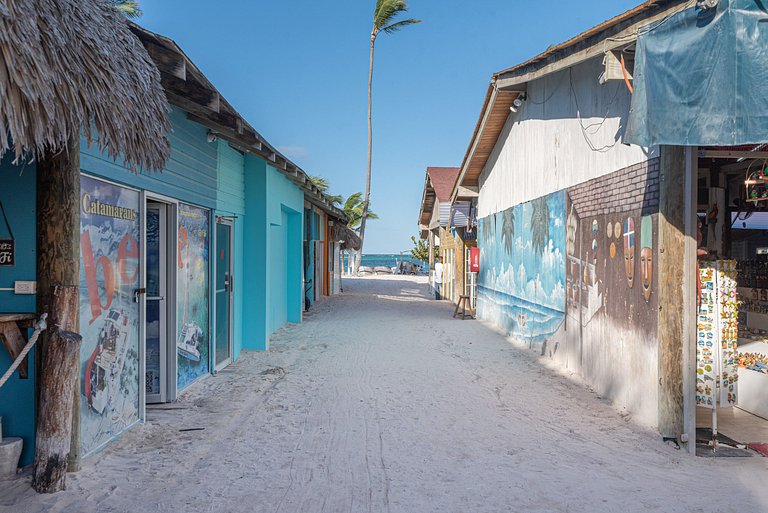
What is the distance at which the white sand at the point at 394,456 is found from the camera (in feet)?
12.6

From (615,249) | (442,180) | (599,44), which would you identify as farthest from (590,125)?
(442,180)

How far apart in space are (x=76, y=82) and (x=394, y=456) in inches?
144

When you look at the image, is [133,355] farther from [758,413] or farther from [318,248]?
[318,248]

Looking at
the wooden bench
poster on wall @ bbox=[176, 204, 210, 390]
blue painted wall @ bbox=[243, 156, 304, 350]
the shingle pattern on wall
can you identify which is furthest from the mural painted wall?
the wooden bench

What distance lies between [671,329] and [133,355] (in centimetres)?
503

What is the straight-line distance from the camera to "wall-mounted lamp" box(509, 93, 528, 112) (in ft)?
35.8

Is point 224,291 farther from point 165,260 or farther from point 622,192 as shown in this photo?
point 622,192

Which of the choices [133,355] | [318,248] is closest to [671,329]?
[133,355]

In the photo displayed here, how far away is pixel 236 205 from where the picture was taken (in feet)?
29.2

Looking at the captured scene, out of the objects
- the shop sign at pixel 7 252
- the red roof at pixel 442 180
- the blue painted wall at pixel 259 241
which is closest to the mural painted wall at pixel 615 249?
the blue painted wall at pixel 259 241

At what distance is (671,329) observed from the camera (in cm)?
511

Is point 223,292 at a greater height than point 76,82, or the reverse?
point 76,82

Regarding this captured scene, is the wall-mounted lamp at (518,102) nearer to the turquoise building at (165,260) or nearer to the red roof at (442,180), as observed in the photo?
the turquoise building at (165,260)

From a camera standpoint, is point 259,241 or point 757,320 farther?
point 259,241
